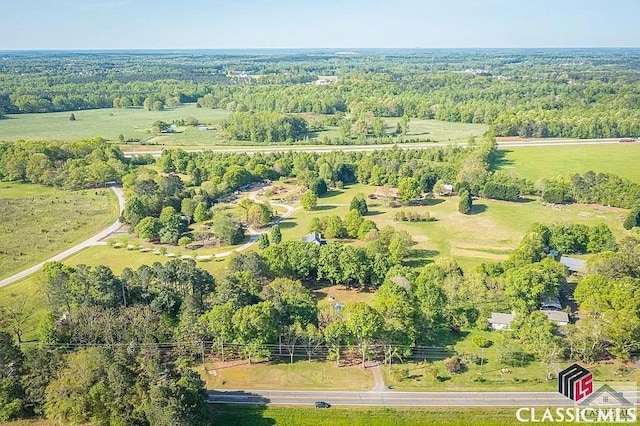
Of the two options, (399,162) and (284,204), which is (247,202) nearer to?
(284,204)

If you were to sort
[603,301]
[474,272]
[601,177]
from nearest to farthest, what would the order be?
[603,301], [474,272], [601,177]

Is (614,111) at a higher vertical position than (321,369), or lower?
higher

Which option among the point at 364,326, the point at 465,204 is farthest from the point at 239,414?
the point at 465,204

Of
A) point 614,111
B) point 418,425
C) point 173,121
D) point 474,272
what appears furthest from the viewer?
point 173,121

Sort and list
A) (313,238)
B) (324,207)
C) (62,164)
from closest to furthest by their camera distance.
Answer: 1. (313,238)
2. (324,207)
3. (62,164)

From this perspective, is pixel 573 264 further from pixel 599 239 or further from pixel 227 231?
pixel 227 231

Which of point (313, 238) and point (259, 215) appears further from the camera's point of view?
point (259, 215)

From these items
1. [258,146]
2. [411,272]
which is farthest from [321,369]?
[258,146]

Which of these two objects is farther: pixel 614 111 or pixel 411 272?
pixel 614 111
